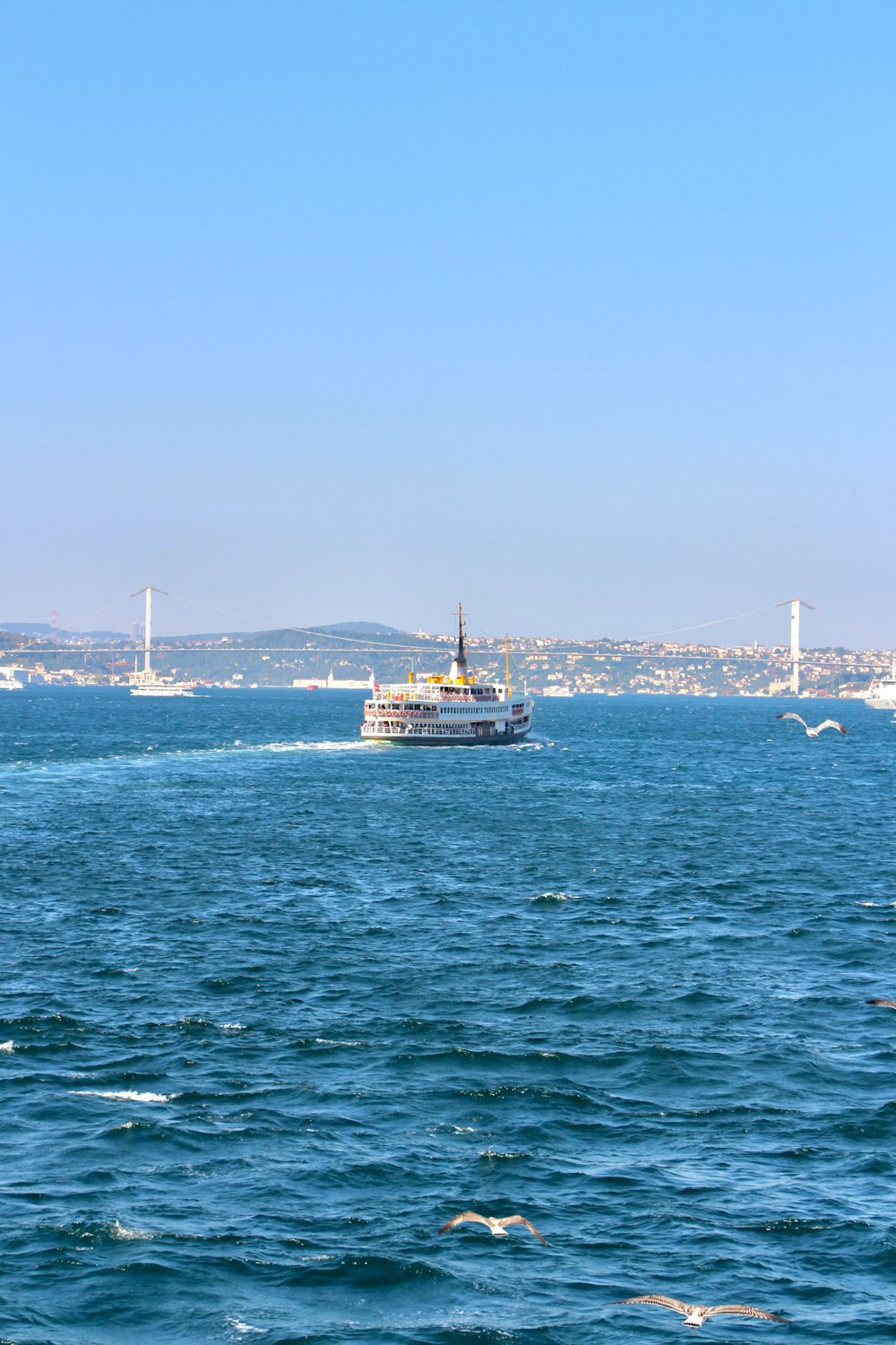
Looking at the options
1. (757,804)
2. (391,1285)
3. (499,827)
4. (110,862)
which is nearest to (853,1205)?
(391,1285)

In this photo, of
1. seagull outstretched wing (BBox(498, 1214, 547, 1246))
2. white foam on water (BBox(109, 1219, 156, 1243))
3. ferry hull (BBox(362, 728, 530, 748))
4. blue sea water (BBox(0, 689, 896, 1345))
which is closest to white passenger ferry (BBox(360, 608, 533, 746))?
ferry hull (BBox(362, 728, 530, 748))

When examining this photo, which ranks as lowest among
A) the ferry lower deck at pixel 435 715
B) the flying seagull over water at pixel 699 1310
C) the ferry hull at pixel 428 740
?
the flying seagull over water at pixel 699 1310

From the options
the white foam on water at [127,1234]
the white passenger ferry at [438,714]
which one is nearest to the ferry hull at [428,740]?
the white passenger ferry at [438,714]

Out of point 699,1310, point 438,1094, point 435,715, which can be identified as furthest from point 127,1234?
point 435,715

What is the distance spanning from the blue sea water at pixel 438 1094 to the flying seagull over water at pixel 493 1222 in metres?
0.22

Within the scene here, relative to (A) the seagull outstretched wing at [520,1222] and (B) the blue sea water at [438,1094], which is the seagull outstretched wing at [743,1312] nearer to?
(B) the blue sea water at [438,1094]

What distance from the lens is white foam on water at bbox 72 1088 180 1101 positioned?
30.3m

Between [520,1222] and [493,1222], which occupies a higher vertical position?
[520,1222]

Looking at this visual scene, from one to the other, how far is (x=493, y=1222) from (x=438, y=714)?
123m

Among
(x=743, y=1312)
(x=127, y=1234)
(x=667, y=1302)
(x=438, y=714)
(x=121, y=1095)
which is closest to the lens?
(x=743, y=1312)

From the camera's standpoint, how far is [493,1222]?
949 inches

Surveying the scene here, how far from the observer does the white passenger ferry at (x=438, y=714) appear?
146m

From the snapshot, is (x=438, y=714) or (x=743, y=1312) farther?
(x=438, y=714)

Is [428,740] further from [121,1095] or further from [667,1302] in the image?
[667,1302]
